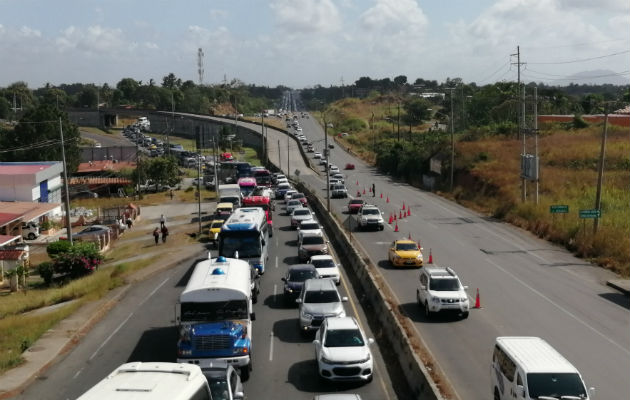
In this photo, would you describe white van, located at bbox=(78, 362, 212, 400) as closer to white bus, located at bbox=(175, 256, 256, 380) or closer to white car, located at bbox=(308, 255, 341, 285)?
white bus, located at bbox=(175, 256, 256, 380)

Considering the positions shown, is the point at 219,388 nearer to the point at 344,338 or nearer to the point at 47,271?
the point at 344,338

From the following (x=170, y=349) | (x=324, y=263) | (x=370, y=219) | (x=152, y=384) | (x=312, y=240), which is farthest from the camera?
(x=370, y=219)

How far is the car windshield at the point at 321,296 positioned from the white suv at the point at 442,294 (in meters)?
3.52

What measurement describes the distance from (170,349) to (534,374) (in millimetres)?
12592

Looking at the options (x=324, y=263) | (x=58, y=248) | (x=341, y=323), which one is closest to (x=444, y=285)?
(x=341, y=323)

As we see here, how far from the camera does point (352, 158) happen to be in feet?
417

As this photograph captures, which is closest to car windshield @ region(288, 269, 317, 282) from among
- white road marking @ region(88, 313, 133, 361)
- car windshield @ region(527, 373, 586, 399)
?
white road marking @ region(88, 313, 133, 361)

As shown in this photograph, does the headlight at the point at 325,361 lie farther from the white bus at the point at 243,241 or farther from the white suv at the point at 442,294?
the white bus at the point at 243,241

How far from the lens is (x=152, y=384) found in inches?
454

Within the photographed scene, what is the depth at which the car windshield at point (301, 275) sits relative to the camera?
28125 millimetres

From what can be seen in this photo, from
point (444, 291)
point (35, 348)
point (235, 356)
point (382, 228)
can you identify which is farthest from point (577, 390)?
point (382, 228)

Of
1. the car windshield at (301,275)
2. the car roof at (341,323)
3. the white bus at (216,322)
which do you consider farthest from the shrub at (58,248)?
the car roof at (341,323)

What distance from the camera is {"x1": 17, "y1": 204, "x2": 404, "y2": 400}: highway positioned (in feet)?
61.8

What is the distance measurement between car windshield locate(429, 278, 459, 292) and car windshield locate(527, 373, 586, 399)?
35.4ft
